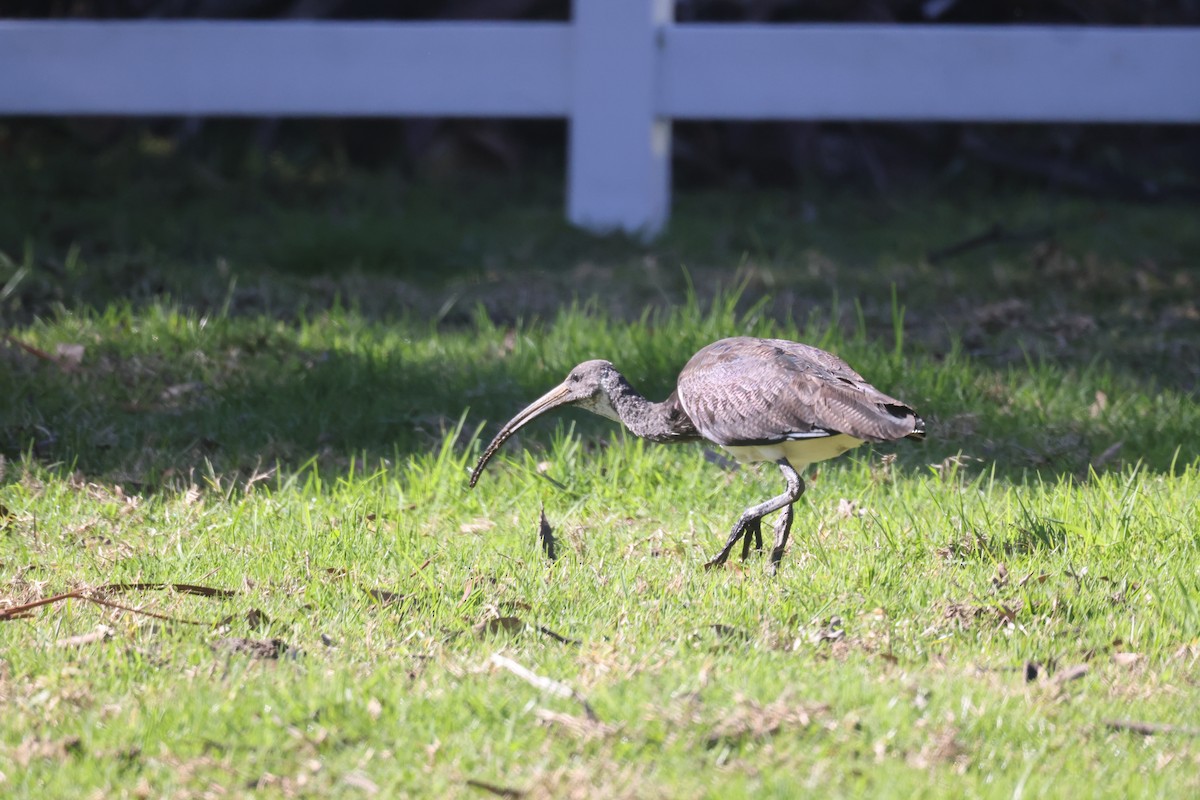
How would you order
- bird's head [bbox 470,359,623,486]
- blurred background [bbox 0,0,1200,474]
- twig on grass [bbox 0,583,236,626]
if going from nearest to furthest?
1. twig on grass [bbox 0,583,236,626]
2. bird's head [bbox 470,359,623,486]
3. blurred background [bbox 0,0,1200,474]

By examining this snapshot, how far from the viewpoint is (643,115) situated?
8.35 meters

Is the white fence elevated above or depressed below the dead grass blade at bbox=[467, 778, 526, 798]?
above

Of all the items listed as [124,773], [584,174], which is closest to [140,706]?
[124,773]

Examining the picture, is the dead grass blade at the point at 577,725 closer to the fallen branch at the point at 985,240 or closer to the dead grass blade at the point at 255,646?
the dead grass blade at the point at 255,646

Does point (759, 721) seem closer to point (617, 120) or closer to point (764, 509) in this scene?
point (764, 509)

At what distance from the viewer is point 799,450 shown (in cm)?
422

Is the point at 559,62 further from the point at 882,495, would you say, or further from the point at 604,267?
the point at 882,495

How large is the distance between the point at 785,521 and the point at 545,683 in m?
1.20

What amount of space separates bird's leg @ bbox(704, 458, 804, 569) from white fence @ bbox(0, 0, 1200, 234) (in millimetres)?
4459

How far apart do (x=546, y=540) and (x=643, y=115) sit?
4.53 meters

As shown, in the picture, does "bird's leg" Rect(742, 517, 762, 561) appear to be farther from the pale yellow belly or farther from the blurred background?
the blurred background

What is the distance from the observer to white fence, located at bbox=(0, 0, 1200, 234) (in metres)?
8.24

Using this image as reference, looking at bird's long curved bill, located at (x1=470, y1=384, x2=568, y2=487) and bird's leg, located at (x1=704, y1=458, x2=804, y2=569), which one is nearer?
bird's leg, located at (x1=704, y1=458, x2=804, y2=569)

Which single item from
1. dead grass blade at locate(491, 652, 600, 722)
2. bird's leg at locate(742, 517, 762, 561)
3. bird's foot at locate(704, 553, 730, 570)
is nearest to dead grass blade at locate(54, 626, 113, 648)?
dead grass blade at locate(491, 652, 600, 722)
